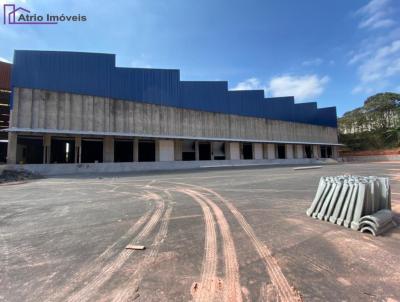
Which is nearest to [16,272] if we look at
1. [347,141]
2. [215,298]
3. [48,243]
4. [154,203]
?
[48,243]

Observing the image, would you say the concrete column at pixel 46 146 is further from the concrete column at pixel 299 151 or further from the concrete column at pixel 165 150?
the concrete column at pixel 299 151

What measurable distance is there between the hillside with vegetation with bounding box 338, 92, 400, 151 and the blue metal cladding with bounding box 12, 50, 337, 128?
116 feet

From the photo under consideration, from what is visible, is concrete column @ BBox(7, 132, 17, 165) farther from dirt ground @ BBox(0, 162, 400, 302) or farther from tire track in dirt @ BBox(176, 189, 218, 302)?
tire track in dirt @ BBox(176, 189, 218, 302)

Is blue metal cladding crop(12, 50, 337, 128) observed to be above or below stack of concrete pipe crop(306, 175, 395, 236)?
above

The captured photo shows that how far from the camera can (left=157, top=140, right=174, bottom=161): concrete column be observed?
111 feet

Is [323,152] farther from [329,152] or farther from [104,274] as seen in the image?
[104,274]

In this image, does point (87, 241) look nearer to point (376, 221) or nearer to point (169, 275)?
point (169, 275)

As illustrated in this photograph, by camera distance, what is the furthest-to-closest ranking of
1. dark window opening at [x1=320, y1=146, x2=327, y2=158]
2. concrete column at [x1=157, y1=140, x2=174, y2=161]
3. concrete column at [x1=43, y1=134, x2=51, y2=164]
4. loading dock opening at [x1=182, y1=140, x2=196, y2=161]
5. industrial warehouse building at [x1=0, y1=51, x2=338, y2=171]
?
1. dark window opening at [x1=320, y1=146, x2=327, y2=158]
2. loading dock opening at [x1=182, y1=140, x2=196, y2=161]
3. concrete column at [x1=157, y1=140, x2=174, y2=161]
4. concrete column at [x1=43, y1=134, x2=51, y2=164]
5. industrial warehouse building at [x1=0, y1=51, x2=338, y2=171]

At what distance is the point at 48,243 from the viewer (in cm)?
442

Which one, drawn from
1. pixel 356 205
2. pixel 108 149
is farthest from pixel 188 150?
pixel 356 205

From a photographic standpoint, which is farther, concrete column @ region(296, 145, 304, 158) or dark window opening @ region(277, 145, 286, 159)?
concrete column @ region(296, 145, 304, 158)

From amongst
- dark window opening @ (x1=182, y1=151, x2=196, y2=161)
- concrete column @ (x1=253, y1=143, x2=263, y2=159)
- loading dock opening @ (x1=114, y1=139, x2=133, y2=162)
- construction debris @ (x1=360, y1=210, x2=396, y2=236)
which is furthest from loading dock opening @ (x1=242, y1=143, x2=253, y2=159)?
construction debris @ (x1=360, y1=210, x2=396, y2=236)

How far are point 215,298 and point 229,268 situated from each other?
73cm

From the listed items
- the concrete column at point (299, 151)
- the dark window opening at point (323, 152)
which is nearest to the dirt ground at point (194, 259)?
the concrete column at point (299, 151)
